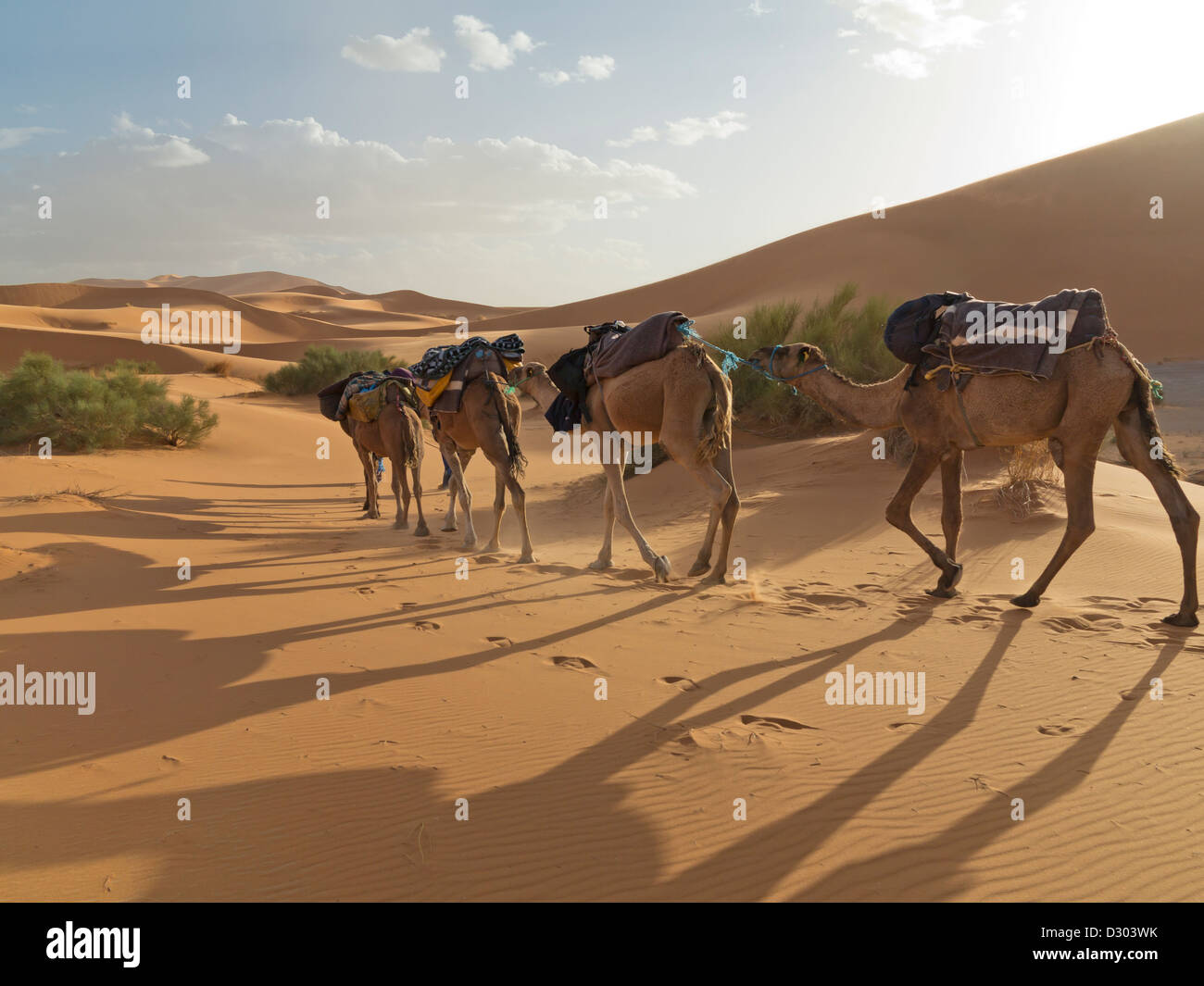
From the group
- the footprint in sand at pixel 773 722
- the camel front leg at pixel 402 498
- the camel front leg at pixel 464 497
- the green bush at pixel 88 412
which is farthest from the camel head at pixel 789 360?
the green bush at pixel 88 412

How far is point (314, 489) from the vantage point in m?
16.5

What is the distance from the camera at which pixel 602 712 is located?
16.0ft

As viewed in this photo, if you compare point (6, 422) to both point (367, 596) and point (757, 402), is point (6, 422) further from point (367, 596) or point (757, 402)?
point (757, 402)

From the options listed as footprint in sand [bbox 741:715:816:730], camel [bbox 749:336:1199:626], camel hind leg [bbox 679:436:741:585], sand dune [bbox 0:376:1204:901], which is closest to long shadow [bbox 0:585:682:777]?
sand dune [bbox 0:376:1204:901]

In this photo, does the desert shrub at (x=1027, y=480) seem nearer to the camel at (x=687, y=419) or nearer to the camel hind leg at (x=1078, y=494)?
the camel hind leg at (x=1078, y=494)

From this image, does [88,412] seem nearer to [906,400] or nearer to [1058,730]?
[906,400]

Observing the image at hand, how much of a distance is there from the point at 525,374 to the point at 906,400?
4.68 meters

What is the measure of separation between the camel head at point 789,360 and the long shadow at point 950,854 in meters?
4.43

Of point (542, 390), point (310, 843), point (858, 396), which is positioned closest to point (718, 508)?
point (858, 396)

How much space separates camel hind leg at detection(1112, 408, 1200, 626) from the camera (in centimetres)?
628

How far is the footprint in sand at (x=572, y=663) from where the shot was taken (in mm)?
5688

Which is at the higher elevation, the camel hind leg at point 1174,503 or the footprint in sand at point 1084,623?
the camel hind leg at point 1174,503

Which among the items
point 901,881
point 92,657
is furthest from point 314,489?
point 901,881

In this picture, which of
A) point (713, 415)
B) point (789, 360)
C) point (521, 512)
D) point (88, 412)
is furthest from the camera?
point (88, 412)
